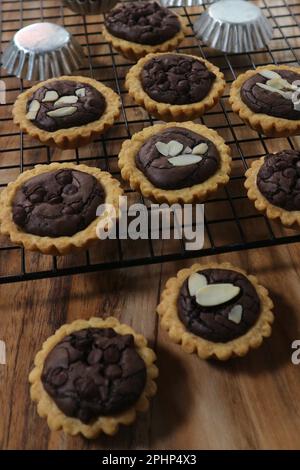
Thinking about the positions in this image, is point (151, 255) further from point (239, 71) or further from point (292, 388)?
point (239, 71)

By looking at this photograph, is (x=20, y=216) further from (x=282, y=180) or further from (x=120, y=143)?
(x=282, y=180)

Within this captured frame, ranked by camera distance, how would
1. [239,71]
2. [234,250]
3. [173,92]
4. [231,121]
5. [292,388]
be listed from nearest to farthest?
[292,388], [234,250], [173,92], [231,121], [239,71]

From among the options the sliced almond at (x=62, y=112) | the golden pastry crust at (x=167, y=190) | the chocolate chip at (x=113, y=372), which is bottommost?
the chocolate chip at (x=113, y=372)

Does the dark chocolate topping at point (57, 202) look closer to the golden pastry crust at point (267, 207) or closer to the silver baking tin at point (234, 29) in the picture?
the golden pastry crust at point (267, 207)

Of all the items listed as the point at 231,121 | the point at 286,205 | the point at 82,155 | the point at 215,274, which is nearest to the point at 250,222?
the point at 286,205

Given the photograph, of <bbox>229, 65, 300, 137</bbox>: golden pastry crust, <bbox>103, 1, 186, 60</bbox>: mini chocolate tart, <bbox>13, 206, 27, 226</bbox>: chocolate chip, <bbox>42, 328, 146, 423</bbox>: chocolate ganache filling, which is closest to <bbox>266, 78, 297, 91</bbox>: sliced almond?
<bbox>229, 65, 300, 137</bbox>: golden pastry crust

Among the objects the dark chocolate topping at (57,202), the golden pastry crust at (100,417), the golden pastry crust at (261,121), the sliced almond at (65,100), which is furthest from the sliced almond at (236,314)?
the sliced almond at (65,100)

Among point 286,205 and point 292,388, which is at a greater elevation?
point 286,205
